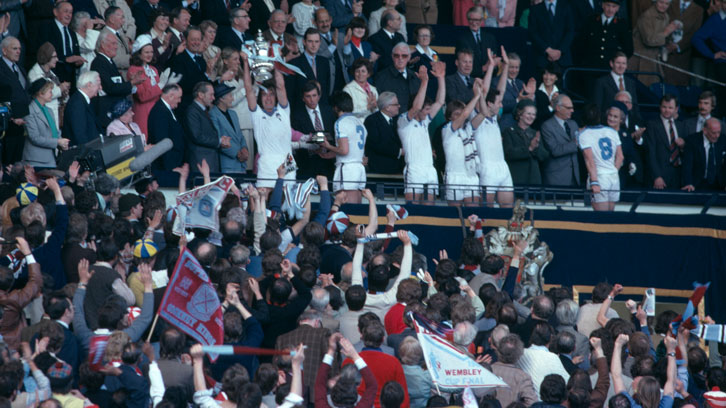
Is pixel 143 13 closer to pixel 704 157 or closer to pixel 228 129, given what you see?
pixel 228 129

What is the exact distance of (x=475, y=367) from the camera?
9.50 meters

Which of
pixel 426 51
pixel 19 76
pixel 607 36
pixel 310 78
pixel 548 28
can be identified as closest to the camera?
pixel 19 76

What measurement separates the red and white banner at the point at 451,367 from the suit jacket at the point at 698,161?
853 centimetres

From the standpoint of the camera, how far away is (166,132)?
14.9m

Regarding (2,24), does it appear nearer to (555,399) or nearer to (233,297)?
(233,297)

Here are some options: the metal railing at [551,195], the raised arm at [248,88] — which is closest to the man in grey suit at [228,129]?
the raised arm at [248,88]

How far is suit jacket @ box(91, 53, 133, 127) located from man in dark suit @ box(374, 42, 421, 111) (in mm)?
3513

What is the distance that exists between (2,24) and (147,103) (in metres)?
1.92

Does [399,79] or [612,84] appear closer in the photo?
[399,79]

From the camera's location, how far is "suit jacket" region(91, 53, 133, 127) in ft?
49.2

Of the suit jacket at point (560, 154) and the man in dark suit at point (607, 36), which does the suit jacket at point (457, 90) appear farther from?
the man in dark suit at point (607, 36)

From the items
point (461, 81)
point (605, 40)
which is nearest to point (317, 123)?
point (461, 81)

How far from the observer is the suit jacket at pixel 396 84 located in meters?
16.9

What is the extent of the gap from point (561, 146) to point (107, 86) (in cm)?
581
